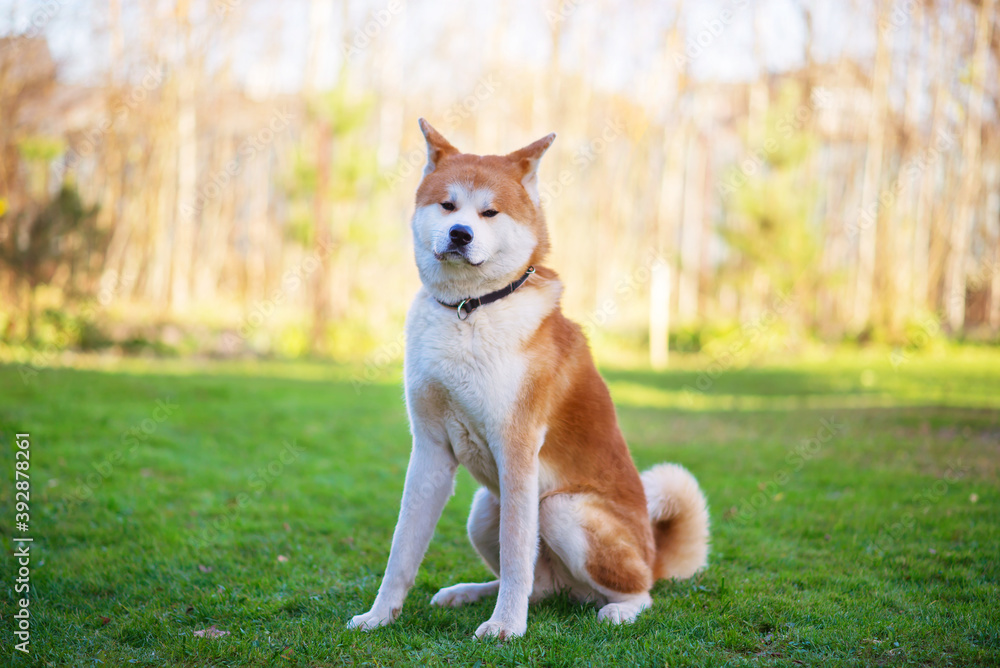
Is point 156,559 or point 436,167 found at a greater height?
point 436,167

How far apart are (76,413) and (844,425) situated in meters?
7.91

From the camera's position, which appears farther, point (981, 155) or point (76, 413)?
point (981, 155)

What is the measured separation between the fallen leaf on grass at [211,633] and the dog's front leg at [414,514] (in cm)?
55

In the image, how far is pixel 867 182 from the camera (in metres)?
15.6

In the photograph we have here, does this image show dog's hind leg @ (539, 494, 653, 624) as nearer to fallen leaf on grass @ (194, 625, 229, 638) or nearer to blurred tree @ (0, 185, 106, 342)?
fallen leaf on grass @ (194, 625, 229, 638)

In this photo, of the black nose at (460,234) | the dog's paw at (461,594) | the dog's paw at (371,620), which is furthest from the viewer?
the dog's paw at (461,594)

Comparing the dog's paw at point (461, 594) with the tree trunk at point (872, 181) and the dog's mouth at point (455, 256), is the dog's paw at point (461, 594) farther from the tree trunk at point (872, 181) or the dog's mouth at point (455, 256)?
the tree trunk at point (872, 181)

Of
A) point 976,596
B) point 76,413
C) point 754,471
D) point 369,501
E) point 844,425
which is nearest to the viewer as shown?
point 976,596

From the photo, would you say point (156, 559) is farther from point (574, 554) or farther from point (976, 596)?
point (976, 596)

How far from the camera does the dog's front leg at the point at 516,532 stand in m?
2.86

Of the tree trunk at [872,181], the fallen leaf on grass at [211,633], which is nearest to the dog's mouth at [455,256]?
the fallen leaf on grass at [211,633]

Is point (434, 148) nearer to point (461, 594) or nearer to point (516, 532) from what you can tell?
point (516, 532)

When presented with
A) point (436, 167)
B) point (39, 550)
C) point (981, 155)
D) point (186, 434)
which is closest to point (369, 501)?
point (39, 550)

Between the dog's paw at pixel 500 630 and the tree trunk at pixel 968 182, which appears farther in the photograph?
the tree trunk at pixel 968 182
